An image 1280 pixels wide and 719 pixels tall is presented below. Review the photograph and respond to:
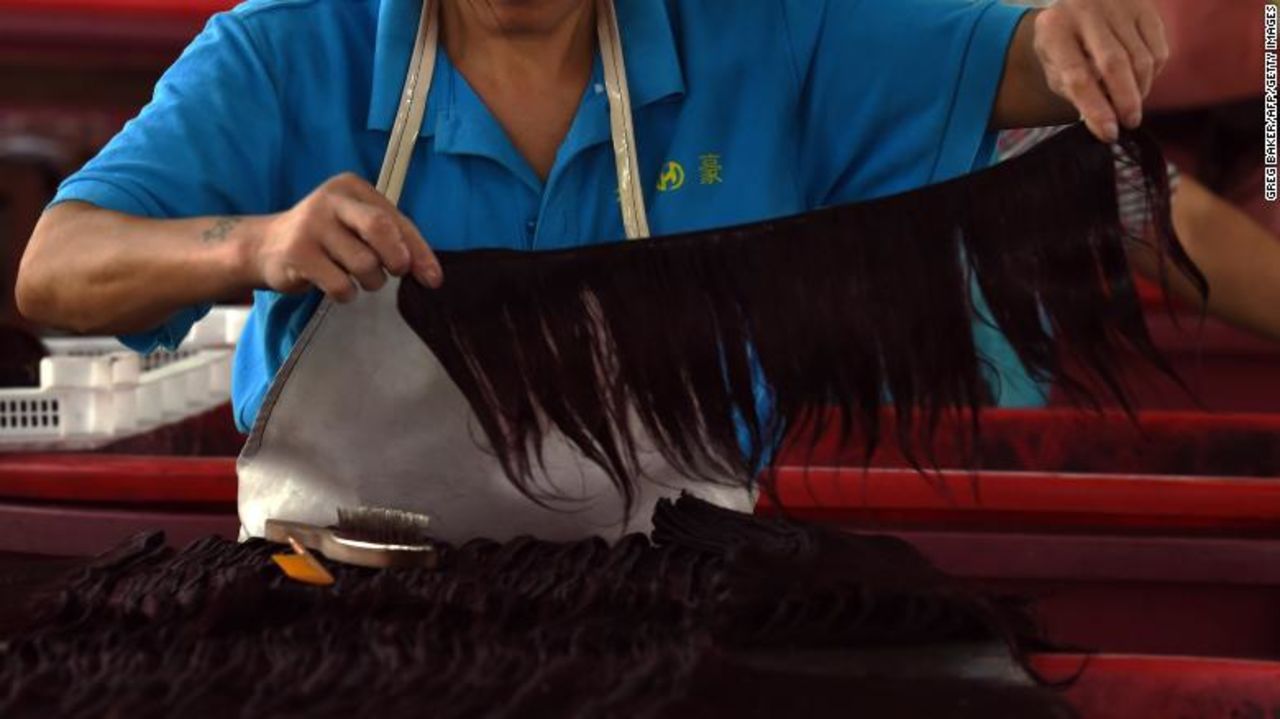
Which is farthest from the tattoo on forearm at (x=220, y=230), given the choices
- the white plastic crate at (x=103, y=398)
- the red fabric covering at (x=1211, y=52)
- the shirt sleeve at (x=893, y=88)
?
the red fabric covering at (x=1211, y=52)

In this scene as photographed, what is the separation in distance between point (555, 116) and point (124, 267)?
300mm

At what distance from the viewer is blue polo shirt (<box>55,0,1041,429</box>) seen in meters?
0.93

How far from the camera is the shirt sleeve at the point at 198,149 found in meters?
0.85

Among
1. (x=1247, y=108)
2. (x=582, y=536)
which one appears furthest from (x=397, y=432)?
(x=1247, y=108)

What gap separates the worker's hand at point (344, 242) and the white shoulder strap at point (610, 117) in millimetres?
226

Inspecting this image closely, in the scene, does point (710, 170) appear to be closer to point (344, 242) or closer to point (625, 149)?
point (625, 149)

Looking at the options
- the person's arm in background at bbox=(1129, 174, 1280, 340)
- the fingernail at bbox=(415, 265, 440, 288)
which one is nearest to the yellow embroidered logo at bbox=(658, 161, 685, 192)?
the fingernail at bbox=(415, 265, 440, 288)

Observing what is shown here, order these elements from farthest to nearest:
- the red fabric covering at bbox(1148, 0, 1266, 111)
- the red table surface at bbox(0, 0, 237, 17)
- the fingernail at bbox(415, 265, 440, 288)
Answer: the red fabric covering at bbox(1148, 0, 1266, 111) < the red table surface at bbox(0, 0, 237, 17) < the fingernail at bbox(415, 265, 440, 288)

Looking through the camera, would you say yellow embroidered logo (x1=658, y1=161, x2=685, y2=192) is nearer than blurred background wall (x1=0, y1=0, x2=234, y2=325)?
Yes

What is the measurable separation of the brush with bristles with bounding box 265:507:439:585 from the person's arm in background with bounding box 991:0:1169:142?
39 centimetres

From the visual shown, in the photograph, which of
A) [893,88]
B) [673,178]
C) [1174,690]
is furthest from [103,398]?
[1174,690]

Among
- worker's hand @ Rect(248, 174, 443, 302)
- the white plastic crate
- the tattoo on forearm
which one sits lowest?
the white plastic crate

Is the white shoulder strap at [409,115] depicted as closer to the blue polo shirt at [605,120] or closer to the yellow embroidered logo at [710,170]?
the blue polo shirt at [605,120]

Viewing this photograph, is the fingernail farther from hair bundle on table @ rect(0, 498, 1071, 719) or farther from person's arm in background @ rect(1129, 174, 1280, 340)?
person's arm in background @ rect(1129, 174, 1280, 340)
